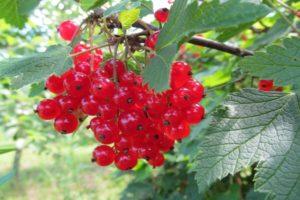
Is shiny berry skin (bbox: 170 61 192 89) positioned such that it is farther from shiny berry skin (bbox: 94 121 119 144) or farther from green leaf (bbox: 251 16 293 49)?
green leaf (bbox: 251 16 293 49)

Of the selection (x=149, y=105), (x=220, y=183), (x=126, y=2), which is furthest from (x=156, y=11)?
(x=220, y=183)

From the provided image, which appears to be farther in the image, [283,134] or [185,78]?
[185,78]

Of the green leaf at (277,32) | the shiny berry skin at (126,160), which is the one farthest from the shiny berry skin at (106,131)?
the green leaf at (277,32)

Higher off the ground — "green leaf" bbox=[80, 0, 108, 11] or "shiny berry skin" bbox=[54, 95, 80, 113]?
"green leaf" bbox=[80, 0, 108, 11]

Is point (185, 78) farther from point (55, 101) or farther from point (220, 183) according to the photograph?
point (220, 183)

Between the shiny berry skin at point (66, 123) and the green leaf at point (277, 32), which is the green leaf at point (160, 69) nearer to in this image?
the shiny berry skin at point (66, 123)

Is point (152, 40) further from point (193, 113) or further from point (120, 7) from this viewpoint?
point (193, 113)

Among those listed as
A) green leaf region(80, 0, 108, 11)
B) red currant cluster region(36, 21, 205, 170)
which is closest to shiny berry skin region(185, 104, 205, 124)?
red currant cluster region(36, 21, 205, 170)
